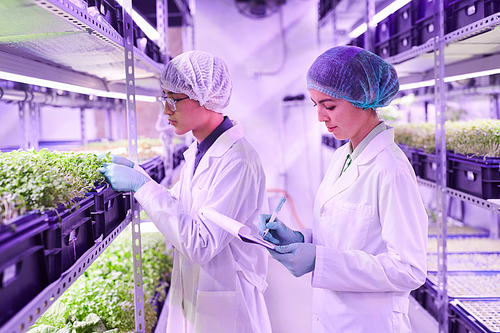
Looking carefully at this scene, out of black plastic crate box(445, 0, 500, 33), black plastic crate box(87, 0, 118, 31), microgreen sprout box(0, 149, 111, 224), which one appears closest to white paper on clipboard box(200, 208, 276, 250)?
microgreen sprout box(0, 149, 111, 224)

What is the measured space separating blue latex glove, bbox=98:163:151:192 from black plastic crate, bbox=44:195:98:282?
0.19 metres

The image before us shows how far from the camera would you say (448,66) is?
8.59ft

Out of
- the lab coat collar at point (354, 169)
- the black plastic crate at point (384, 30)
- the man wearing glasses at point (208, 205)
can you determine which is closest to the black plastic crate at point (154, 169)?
the man wearing glasses at point (208, 205)

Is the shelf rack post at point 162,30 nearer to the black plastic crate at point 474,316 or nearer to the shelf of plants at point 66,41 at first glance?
the shelf of plants at point 66,41

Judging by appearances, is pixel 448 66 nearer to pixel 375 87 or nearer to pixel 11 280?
pixel 375 87

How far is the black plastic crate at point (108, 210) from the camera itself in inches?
44.1

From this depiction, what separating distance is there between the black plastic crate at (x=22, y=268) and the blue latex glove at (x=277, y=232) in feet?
2.51

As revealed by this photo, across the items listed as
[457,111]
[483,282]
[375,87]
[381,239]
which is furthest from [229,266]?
[457,111]

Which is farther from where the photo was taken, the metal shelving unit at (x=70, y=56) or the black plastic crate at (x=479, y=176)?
the black plastic crate at (x=479, y=176)

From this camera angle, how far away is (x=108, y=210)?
1.23m

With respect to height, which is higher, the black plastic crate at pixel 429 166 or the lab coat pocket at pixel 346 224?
the black plastic crate at pixel 429 166

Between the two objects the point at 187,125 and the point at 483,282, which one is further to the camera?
the point at 483,282

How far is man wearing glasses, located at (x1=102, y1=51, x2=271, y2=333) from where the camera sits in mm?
1310

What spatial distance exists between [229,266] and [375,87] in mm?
891
